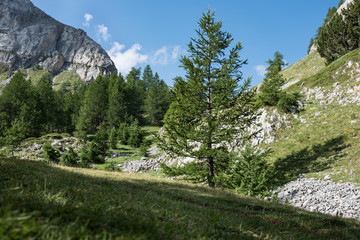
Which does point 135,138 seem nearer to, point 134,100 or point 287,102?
point 134,100

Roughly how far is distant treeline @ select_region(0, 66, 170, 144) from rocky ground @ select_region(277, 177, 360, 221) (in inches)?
1748

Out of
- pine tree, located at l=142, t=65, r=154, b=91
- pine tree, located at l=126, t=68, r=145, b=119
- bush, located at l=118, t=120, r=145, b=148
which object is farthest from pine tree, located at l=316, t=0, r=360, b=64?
pine tree, located at l=142, t=65, r=154, b=91

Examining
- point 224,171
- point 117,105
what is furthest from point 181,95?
point 117,105

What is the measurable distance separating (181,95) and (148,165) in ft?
64.5

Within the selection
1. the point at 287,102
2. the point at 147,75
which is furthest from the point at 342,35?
the point at 147,75

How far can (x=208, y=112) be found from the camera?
557 inches

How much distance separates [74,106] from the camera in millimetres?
72500

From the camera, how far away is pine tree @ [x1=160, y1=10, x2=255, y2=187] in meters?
13.1

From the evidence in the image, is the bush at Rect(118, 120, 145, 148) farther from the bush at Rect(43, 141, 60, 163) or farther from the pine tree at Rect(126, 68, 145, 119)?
the pine tree at Rect(126, 68, 145, 119)

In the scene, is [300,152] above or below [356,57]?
below

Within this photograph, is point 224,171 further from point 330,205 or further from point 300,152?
point 300,152

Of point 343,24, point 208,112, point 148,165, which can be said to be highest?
point 343,24

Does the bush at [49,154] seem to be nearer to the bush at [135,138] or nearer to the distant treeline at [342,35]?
the bush at [135,138]

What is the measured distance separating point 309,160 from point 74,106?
247ft
